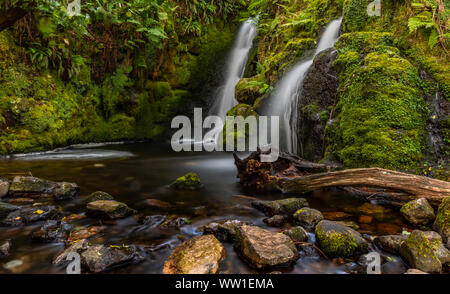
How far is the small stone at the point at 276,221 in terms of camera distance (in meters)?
2.82

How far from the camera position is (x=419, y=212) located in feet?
9.17

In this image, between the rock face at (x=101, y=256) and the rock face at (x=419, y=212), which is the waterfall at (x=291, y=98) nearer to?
the rock face at (x=419, y=212)

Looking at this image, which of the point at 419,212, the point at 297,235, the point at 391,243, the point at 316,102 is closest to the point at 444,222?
the point at 419,212

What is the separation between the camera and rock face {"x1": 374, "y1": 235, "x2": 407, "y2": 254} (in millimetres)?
2209

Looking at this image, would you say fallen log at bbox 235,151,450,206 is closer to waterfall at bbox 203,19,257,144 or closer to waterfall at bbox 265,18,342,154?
waterfall at bbox 265,18,342,154

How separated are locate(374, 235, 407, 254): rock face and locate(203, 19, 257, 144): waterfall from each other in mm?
7907

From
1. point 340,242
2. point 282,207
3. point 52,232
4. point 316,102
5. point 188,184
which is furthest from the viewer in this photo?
point 316,102

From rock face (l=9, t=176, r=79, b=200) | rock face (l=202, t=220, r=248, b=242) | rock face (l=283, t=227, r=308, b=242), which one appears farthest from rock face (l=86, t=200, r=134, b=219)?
rock face (l=283, t=227, r=308, b=242)

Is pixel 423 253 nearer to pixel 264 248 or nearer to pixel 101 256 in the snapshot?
pixel 264 248

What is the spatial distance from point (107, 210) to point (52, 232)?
61cm

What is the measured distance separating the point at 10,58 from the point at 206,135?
271 inches

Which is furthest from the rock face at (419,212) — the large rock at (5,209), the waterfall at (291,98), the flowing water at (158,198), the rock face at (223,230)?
the large rock at (5,209)

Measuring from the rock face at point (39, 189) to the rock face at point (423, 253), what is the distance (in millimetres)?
4169
